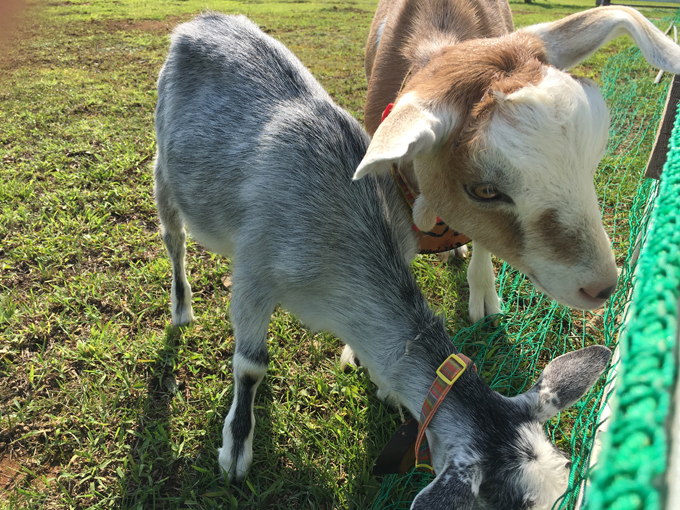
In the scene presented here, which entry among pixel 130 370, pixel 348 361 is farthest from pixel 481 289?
pixel 130 370

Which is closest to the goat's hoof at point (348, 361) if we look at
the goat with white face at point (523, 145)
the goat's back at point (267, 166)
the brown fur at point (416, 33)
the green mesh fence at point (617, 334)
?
the green mesh fence at point (617, 334)

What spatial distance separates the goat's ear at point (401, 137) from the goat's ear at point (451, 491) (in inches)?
43.5

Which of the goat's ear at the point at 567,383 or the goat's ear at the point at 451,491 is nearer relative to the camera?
the goat's ear at the point at 451,491

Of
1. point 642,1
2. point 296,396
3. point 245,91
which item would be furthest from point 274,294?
point 642,1

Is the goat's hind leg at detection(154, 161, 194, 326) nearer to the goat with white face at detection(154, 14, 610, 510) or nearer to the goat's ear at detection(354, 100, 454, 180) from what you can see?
the goat with white face at detection(154, 14, 610, 510)

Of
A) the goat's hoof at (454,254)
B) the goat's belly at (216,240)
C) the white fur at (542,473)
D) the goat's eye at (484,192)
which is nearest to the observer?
the white fur at (542,473)

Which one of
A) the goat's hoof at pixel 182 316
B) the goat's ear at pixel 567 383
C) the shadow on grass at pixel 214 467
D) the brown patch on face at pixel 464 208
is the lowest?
the shadow on grass at pixel 214 467

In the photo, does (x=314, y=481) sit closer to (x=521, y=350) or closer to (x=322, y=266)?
(x=322, y=266)

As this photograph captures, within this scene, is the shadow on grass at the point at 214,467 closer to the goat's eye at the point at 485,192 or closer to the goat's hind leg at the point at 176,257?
the goat's hind leg at the point at 176,257

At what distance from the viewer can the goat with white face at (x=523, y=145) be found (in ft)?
Answer: 5.70

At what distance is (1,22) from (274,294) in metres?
1.77

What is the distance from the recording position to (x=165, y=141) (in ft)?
9.65

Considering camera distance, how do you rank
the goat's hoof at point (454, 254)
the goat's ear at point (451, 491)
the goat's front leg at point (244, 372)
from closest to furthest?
the goat's ear at point (451, 491) < the goat's front leg at point (244, 372) < the goat's hoof at point (454, 254)

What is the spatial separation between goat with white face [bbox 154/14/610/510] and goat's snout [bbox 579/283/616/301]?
260 millimetres
